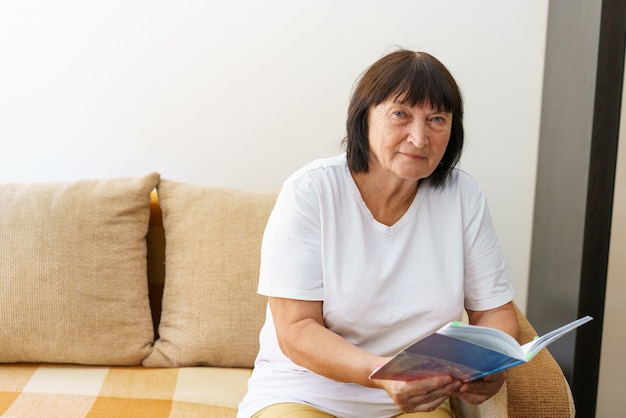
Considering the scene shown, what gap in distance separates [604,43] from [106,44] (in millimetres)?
1370

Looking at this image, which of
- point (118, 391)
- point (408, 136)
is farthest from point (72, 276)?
point (408, 136)

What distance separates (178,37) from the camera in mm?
2307

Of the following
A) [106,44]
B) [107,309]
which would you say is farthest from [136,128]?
[107,309]

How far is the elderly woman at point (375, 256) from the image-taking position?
1.44 m

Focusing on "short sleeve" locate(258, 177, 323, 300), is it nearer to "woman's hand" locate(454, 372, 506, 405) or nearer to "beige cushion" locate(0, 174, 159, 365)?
"woman's hand" locate(454, 372, 506, 405)

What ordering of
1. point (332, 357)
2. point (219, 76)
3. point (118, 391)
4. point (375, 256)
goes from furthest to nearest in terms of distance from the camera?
point (219, 76)
point (118, 391)
point (375, 256)
point (332, 357)

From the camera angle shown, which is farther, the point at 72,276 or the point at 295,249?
the point at 72,276

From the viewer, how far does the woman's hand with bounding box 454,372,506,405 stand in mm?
1388

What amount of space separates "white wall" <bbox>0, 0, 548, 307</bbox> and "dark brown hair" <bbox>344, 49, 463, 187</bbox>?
83 centimetres

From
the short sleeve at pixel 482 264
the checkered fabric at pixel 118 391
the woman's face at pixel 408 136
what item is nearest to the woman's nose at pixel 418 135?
the woman's face at pixel 408 136

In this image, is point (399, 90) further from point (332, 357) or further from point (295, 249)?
point (332, 357)

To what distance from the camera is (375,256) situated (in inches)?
59.5

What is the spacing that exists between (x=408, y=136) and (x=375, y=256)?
0.24 meters

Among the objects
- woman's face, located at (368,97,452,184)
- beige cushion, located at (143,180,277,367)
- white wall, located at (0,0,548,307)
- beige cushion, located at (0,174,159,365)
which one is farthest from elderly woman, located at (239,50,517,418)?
white wall, located at (0,0,548,307)
